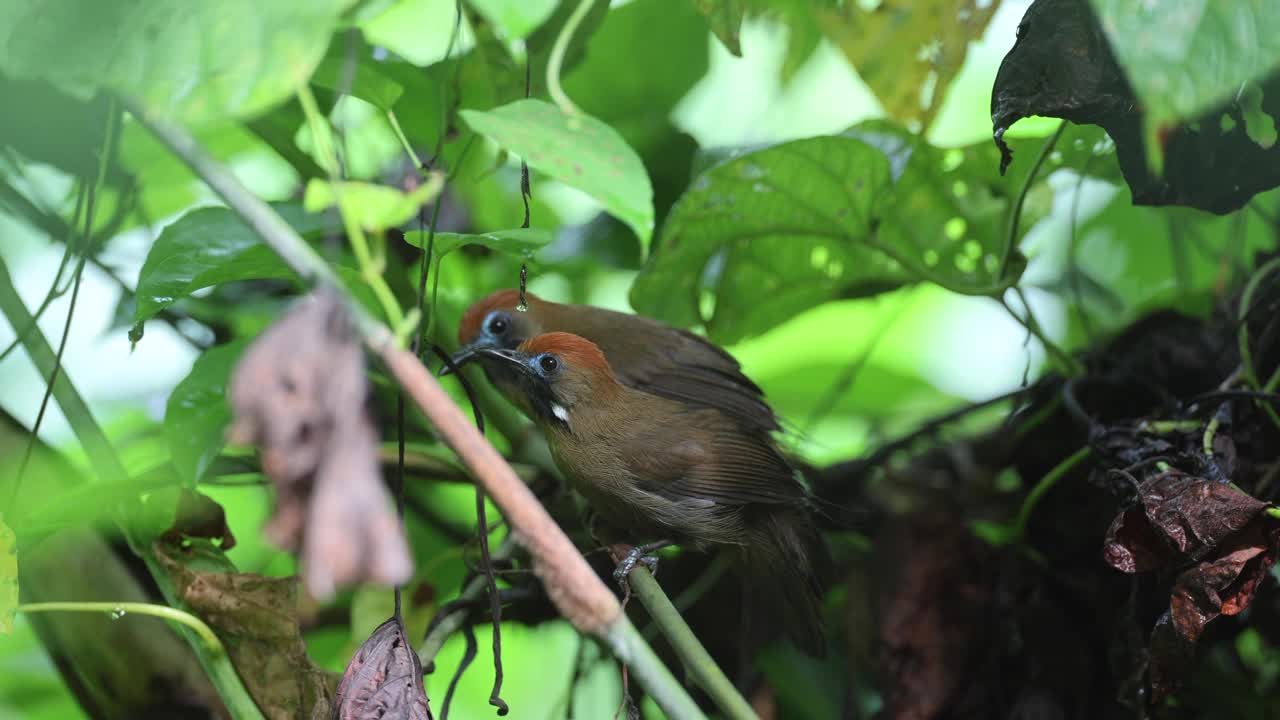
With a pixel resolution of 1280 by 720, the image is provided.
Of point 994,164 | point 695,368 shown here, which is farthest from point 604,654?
point 994,164

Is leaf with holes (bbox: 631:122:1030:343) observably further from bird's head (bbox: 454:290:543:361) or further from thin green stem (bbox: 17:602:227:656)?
thin green stem (bbox: 17:602:227:656)

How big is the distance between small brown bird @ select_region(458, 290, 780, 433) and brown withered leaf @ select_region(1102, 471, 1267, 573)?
36.7 inches

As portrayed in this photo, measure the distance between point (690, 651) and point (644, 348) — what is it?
1.52m

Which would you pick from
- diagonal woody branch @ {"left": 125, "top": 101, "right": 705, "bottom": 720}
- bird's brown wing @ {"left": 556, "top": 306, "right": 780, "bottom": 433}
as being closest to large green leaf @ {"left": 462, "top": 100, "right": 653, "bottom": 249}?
diagonal woody branch @ {"left": 125, "top": 101, "right": 705, "bottom": 720}

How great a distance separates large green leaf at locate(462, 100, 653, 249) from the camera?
109 cm

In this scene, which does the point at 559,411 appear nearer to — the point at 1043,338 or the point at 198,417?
the point at 198,417

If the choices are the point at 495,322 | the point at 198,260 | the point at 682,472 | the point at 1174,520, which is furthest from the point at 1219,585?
the point at 495,322

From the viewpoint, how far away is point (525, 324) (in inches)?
134

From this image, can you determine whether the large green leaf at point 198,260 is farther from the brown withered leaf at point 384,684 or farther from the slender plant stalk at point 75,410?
the brown withered leaf at point 384,684

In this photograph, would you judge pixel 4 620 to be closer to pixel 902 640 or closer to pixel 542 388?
pixel 542 388

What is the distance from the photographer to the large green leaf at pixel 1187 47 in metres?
1.03

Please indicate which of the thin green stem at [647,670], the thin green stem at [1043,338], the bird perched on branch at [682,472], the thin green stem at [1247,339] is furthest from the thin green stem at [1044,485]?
the thin green stem at [647,670]

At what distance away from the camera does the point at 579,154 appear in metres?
1.13

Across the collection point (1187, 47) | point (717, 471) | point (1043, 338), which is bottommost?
point (717, 471)
